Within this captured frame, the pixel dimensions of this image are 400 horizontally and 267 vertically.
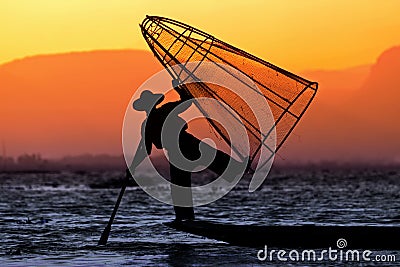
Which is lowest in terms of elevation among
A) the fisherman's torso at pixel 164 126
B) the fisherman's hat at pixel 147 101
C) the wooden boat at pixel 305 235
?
the wooden boat at pixel 305 235

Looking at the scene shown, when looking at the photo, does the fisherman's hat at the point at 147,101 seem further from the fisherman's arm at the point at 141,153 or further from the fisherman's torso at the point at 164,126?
the fisherman's arm at the point at 141,153

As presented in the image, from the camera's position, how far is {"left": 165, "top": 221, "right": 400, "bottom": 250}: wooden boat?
54.3 ft

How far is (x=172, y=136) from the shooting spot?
58.7 ft

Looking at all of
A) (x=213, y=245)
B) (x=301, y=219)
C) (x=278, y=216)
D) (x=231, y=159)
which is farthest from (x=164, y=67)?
(x=278, y=216)

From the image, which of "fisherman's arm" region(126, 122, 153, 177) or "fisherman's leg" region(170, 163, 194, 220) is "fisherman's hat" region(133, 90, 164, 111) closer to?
"fisherman's arm" region(126, 122, 153, 177)

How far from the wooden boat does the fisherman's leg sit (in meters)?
0.63

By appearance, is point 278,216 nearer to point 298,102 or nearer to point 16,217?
point 16,217

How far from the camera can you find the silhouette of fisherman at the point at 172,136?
1769cm

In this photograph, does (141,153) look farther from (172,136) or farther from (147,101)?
(147,101)

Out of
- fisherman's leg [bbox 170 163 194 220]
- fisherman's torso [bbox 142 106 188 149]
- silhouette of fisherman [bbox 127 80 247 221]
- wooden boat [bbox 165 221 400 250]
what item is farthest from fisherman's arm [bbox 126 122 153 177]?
wooden boat [bbox 165 221 400 250]

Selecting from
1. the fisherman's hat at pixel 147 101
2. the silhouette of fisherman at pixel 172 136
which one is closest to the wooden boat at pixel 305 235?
the silhouette of fisherman at pixel 172 136

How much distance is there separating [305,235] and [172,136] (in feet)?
11.5

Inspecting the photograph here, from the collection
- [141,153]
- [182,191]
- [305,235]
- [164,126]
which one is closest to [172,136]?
[164,126]

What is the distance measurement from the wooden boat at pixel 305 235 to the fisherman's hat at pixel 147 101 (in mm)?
2617
